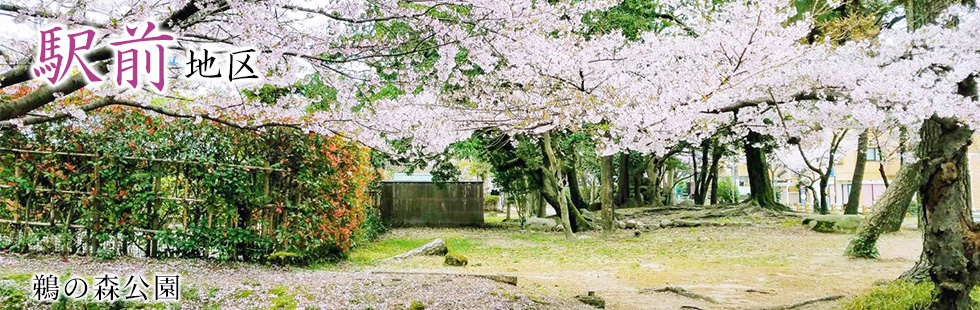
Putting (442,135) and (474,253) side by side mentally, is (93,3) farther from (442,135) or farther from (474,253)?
(474,253)

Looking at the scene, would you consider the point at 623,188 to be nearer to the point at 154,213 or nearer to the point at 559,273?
the point at 559,273

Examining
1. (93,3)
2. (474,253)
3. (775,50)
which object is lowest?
(474,253)

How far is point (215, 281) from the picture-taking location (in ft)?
15.2

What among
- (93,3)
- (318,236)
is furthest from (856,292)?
(93,3)

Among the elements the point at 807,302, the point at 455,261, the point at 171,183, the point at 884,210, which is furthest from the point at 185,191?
the point at 884,210

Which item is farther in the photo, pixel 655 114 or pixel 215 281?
pixel 655 114

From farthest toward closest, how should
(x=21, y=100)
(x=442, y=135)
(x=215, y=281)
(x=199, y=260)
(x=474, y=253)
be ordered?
(x=474, y=253) < (x=442, y=135) < (x=199, y=260) < (x=215, y=281) < (x=21, y=100)

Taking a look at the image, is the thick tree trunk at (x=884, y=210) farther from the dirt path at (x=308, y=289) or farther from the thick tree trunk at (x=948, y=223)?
the dirt path at (x=308, y=289)

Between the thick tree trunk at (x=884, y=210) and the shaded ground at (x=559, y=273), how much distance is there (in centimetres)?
24

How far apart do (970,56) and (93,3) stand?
20.1 ft

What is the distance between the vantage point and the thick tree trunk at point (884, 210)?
293 inches

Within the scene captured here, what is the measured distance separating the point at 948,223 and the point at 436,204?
12057mm

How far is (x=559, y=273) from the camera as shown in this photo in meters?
6.67

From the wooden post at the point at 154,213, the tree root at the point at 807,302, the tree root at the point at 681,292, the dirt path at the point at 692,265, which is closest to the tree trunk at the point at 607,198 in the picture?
the dirt path at the point at 692,265
